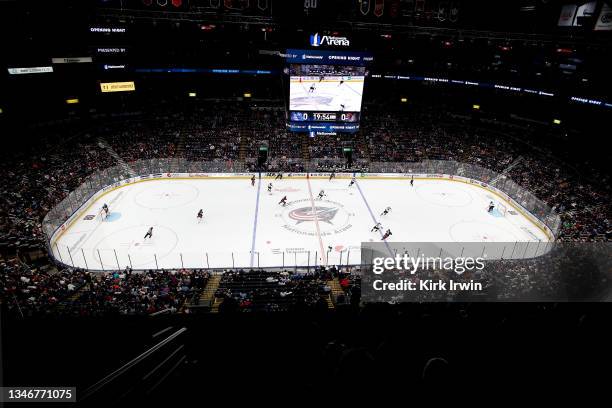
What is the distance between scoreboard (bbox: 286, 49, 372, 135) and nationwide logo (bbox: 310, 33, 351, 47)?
65 centimetres

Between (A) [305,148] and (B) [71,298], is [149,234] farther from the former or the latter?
(A) [305,148]

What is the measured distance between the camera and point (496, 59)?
4506 cm

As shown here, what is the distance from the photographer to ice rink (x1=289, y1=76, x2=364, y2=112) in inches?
1330

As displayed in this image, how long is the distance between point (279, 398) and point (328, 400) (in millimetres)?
685

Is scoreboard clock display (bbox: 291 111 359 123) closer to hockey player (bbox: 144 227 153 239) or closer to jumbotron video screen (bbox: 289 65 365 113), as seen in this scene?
jumbotron video screen (bbox: 289 65 365 113)

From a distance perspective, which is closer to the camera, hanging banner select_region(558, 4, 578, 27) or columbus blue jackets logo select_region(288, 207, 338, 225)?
columbus blue jackets logo select_region(288, 207, 338, 225)

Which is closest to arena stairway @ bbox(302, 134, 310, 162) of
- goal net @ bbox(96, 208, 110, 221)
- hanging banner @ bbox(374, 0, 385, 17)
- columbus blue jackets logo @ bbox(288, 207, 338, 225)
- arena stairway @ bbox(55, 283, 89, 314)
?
columbus blue jackets logo @ bbox(288, 207, 338, 225)

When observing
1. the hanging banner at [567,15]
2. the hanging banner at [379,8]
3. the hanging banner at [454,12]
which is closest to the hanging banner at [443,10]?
the hanging banner at [454,12]

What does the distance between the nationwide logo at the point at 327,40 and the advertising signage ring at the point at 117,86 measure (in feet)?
69.4

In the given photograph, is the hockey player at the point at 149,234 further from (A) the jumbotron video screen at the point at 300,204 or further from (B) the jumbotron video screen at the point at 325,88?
(B) the jumbotron video screen at the point at 325,88

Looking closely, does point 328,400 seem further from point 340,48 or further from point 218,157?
point 218,157

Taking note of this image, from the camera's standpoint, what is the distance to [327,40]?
31.5 meters

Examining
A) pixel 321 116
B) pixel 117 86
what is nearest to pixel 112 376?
pixel 321 116

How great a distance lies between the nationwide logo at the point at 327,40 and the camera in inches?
1237
